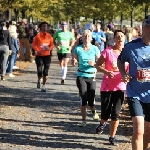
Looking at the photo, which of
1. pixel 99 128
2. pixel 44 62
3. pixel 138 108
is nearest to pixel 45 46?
pixel 44 62

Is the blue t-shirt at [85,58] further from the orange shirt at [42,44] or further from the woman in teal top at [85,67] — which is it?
the orange shirt at [42,44]

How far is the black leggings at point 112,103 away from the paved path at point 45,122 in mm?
469

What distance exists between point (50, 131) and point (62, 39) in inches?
289

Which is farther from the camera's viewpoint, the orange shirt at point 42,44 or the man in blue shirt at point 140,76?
the orange shirt at point 42,44

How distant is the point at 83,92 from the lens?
9.59m

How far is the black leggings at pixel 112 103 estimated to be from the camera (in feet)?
27.1

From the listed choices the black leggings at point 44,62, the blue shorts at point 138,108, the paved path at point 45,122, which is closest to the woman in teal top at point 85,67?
the paved path at point 45,122

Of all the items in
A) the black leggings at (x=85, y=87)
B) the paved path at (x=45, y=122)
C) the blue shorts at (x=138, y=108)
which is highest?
the blue shorts at (x=138, y=108)

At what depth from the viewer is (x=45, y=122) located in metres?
10.1

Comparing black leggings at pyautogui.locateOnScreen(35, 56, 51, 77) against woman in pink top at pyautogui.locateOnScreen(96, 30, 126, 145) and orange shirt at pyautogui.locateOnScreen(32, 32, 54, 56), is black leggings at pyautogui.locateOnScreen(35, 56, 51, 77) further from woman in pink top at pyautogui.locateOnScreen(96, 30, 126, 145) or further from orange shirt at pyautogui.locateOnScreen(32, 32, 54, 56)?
woman in pink top at pyautogui.locateOnScreen(96, 30, 126, 145)

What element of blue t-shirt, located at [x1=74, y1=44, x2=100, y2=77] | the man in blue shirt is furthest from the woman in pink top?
the man in blue shirt

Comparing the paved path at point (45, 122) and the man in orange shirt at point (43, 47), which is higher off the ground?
the man in orange shirt at point (43, 47)

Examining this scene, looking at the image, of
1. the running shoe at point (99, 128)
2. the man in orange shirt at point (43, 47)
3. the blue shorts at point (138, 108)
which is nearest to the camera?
the blue shorts at point (138, 108)

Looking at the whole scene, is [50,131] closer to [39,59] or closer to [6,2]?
[39,59]
